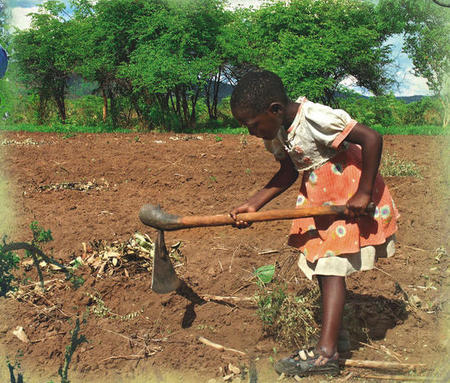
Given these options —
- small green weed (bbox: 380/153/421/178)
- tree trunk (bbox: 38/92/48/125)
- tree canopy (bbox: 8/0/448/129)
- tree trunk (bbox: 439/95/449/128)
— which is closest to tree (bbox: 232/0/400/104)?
tree canopy (bbox: 8/0/448/129)

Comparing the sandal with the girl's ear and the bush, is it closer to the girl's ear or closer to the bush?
the girl's ear

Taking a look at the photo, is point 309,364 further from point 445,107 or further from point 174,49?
point 445,107

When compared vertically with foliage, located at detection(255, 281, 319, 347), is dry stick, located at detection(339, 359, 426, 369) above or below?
below

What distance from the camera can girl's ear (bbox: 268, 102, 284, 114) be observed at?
213 cm

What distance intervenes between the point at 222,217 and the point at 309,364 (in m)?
0.79

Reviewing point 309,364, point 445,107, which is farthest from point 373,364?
point 445,107

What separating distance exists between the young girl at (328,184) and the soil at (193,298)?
31 cm

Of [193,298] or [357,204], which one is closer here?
[357,204]

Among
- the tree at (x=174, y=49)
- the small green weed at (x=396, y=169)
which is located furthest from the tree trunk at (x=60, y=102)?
the small green weed at (x=396, y=169)

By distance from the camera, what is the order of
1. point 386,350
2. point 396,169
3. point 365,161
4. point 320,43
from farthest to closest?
1. point 320,43
2. point 396,169
3. point 386,350
4. point 365,161

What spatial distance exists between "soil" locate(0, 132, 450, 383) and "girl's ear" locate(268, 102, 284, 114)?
1.18m

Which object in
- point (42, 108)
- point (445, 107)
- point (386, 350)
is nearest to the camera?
point (386, 350)

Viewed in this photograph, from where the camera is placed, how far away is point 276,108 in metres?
2.15

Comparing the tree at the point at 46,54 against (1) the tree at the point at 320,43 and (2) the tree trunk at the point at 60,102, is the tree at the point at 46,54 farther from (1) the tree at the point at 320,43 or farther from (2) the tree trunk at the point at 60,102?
(1) the tree at the point at 320,43
